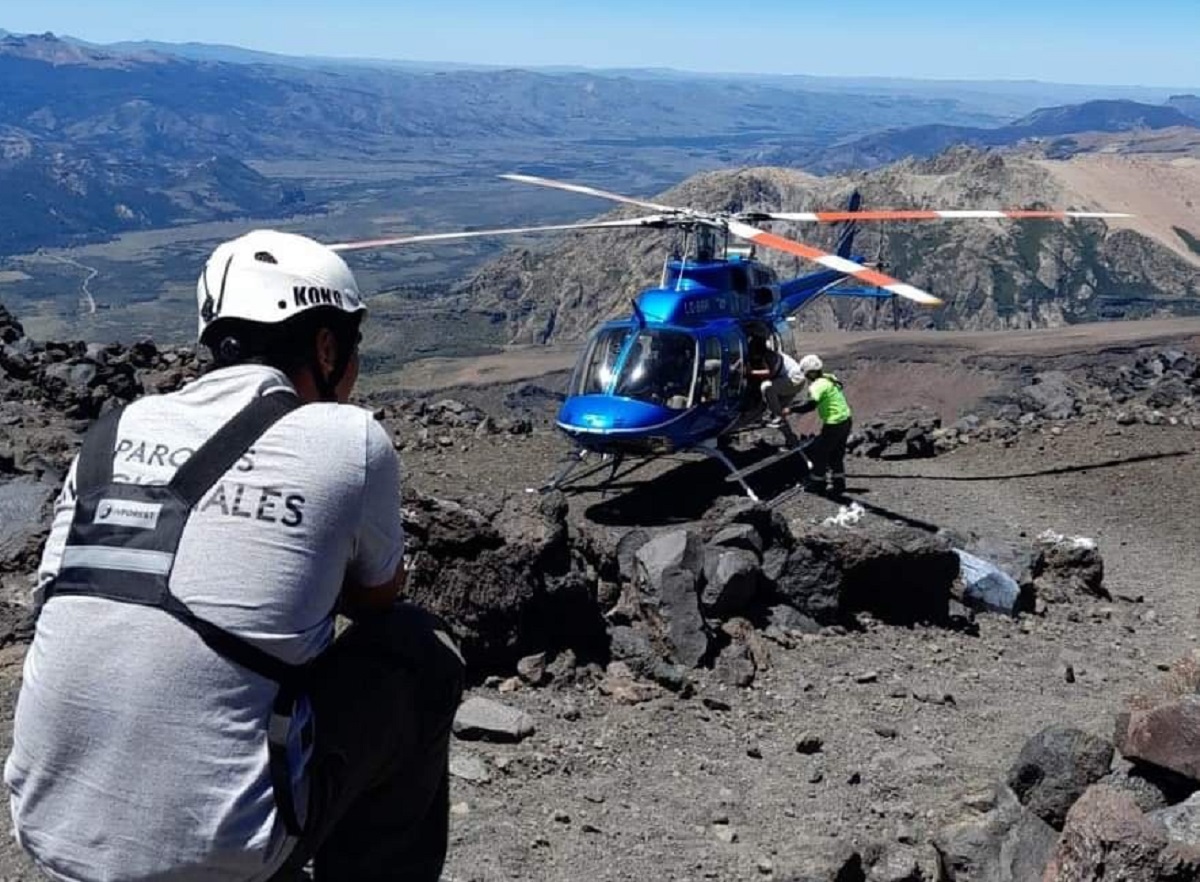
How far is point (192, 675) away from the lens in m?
2.98

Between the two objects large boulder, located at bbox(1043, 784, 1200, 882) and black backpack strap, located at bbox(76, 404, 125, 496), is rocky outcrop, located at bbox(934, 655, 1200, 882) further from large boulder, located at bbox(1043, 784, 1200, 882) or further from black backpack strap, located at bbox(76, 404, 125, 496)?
black backpack strap, located at bbox(76, 404, 125, 496)

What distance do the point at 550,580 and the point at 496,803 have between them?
1.95 metres

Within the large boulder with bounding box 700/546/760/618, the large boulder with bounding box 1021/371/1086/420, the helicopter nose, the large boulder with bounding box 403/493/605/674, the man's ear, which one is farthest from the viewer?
the large boulder with bounding box 1021/371/1086/420

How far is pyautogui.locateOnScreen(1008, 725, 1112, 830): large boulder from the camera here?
17.0 ft

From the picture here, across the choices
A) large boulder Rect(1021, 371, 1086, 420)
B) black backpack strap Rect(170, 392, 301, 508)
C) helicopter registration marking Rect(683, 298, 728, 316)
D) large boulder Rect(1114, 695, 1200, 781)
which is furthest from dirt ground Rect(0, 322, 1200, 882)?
large boulder Rect(1021, 371, 1086, 420)

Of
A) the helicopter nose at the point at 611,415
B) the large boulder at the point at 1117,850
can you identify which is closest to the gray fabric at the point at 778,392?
the helicopter nose at the point at 611,415

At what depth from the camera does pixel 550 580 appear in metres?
A: 7.44

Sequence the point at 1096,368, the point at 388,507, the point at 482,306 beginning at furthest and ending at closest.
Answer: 1. the point at 482,306
2. the point at 1096,368
3. the point at 388,507

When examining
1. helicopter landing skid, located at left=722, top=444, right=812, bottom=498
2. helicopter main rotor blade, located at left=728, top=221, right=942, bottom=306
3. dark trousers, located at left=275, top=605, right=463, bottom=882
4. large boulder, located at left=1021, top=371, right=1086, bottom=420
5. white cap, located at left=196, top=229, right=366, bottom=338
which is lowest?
large boulder, located at left=1021, top=371, right=1086, bottom=420

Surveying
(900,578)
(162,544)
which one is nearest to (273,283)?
(162,544)

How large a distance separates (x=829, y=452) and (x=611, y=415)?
245 cm

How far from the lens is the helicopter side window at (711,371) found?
13906 mm

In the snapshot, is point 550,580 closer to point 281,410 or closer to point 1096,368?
point 281,410

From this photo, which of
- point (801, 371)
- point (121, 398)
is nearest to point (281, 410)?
point (801, 371)
